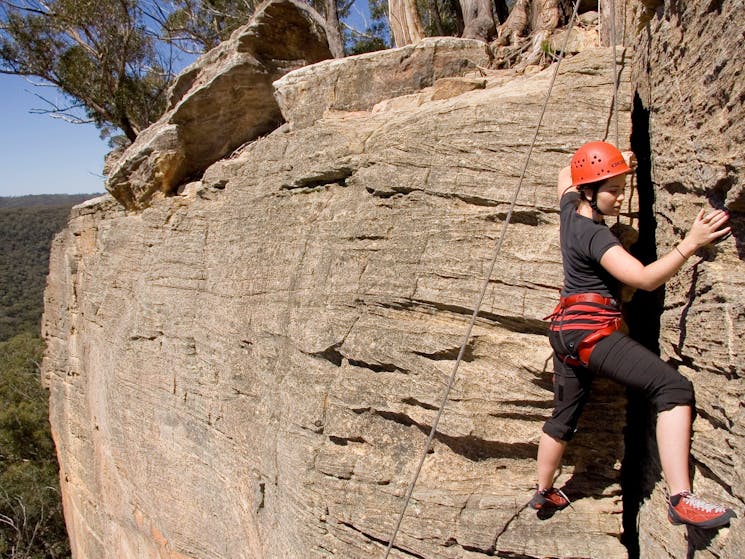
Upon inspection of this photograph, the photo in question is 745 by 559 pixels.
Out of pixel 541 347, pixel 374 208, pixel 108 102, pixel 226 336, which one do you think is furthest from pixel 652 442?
pixel 108 102

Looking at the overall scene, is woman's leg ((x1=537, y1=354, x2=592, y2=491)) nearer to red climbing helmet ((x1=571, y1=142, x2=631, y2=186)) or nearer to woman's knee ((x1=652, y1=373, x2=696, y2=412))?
woman's knee ((x1=652, y1=373, x2=696, y2=412))

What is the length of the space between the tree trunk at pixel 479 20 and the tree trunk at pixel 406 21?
83 centimetres

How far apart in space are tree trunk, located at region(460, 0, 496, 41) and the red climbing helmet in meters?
5.26

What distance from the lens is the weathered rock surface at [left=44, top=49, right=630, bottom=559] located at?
3.88 metres

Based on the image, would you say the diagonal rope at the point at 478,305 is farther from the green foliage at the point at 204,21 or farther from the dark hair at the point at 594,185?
the green foliage at the point at 204,21

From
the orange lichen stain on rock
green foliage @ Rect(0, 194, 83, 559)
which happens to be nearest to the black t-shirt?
the orange lichen stain on rock

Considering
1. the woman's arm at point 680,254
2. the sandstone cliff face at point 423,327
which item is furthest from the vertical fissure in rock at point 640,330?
the woman's arm at point 680,254

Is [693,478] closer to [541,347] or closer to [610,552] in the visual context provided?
[610,552]

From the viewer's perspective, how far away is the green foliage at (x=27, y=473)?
17969 mm

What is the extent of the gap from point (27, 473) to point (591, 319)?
21.3 meters

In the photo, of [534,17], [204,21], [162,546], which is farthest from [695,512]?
[204,21]

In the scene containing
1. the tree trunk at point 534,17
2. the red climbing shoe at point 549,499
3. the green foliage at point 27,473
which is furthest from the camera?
the green foliage at point 27,473

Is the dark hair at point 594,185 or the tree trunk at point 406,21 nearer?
the dark hair at point 594,185

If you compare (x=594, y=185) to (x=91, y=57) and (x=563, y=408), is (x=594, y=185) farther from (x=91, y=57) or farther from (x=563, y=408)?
(x=91, y=57)
